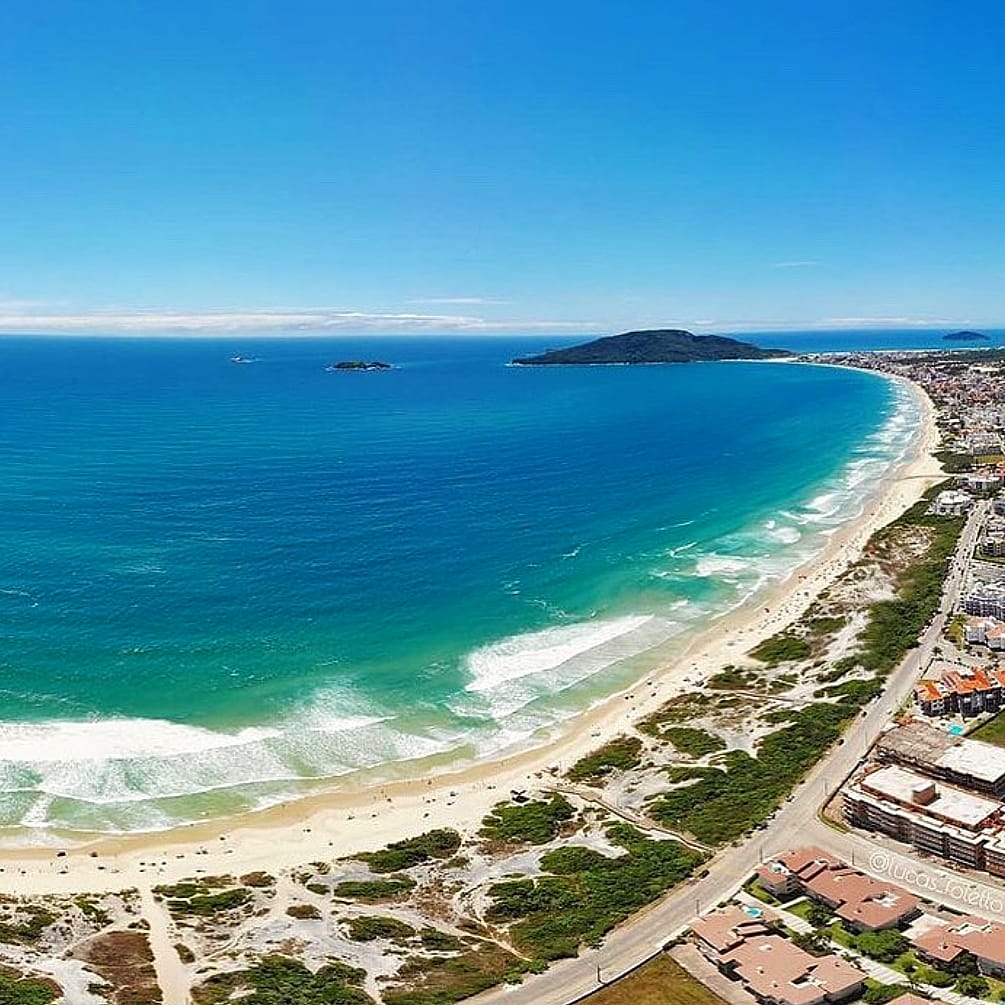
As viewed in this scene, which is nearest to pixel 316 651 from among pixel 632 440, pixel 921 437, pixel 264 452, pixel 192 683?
pixel 192 683

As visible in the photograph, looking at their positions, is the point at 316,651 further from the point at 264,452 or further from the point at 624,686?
→ the point at 264,452

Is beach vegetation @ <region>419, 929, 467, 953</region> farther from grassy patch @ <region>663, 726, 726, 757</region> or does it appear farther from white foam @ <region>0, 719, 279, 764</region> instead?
grassy patch @ <region>663, 726, 726, 757</region>

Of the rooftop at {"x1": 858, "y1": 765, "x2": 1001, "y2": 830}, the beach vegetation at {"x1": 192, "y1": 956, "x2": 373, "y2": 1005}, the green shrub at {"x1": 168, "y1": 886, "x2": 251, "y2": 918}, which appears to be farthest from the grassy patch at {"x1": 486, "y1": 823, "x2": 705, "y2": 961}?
the green shrub at {"x1": 168, "y1": 886, "x2": 251, "y2": 918}

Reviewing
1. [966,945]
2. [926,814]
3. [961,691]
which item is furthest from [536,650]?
[966,945]

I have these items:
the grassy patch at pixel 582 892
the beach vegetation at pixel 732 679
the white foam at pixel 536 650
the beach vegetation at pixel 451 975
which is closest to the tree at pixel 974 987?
the grassy patch at pixel 582 892

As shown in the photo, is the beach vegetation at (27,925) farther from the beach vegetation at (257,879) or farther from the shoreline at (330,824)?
the beach vegetation at (257,879)

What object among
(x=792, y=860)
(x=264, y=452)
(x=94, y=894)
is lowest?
(x=94, y=894)

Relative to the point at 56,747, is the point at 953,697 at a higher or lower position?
higher
